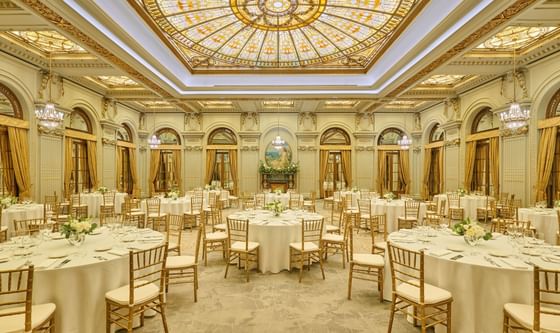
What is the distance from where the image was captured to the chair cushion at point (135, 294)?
2.80m

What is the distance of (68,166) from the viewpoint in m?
10.2

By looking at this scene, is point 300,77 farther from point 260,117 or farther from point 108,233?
point 108,233

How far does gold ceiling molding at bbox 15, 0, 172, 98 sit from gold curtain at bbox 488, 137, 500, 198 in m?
11.3

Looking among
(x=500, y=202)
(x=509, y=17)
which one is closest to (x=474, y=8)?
(x=509, y=17)

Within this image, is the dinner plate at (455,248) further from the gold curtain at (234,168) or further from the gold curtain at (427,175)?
the gold curtain at (234,168)

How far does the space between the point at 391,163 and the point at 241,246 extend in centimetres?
1284

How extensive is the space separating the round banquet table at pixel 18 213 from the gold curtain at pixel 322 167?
37.2 feet

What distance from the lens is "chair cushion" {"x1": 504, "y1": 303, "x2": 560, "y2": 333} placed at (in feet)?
7.54

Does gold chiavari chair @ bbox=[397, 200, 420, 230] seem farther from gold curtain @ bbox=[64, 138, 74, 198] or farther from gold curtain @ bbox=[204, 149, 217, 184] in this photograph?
gold curtain @ bbox=[64, 138, 74, 198]

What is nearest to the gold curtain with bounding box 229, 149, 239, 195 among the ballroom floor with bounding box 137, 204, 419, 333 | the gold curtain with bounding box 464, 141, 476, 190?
the gold curtain with bounding box 464, 141, 476, 190

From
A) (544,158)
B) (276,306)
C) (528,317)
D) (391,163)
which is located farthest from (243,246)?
(391,163)

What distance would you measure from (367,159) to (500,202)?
6.82 meters

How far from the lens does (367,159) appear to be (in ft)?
50.4

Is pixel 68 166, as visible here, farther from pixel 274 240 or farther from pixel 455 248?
pixel 455 248
